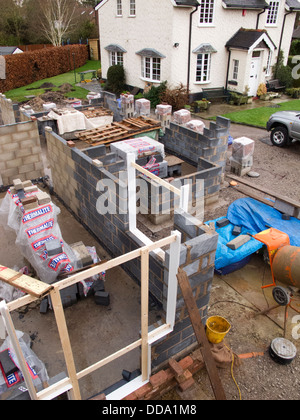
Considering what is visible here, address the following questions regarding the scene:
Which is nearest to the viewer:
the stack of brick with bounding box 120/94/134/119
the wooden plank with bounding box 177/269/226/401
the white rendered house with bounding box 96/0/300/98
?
the wooden plank with bounding box 177/269/226/401

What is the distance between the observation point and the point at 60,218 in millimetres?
9391

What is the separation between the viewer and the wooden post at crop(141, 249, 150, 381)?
3922 mm

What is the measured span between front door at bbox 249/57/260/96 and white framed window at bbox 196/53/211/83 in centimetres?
310

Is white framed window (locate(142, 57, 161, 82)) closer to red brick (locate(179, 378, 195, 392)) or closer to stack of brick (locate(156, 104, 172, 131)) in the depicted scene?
stack of brick (locate(156, 104, 172, 131))

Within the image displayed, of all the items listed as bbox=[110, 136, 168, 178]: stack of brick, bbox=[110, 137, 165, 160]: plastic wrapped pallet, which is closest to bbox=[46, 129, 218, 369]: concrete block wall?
bbox=[110, 136, 168, 178]: stack of brick

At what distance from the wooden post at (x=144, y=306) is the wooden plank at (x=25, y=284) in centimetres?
115

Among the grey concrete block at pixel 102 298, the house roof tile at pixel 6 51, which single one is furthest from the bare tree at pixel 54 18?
the grey concrete block at pixel 102 298

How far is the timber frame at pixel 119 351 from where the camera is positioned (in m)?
3.32

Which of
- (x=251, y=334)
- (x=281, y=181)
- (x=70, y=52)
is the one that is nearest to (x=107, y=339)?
(x=251, y=334)

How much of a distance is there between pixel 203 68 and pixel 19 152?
15423 mm

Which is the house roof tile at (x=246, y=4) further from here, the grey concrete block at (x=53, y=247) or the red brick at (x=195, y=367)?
the red brick at (x=195, y=367)

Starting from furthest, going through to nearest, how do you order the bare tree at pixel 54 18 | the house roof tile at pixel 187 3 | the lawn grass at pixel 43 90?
the bare tree at pixel 54 18 → the lawn grass at pixel 43 90 → the house roof tile at pixel 187 3

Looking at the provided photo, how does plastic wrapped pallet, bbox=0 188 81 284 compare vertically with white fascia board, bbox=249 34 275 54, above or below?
below
